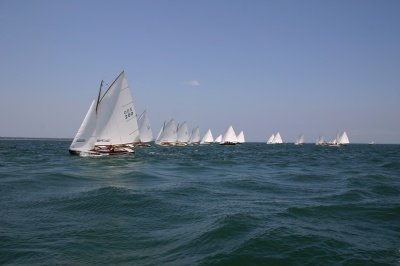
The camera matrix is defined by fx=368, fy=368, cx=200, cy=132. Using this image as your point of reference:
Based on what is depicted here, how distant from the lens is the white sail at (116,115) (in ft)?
156

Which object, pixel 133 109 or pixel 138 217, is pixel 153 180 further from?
pixel 133 109

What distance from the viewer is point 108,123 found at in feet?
158

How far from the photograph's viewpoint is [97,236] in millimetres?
12836

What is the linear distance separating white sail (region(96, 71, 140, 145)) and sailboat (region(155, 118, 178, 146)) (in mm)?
59472

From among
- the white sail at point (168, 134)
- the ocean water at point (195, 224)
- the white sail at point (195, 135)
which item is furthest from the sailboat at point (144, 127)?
the ocean water at point (195, 224)

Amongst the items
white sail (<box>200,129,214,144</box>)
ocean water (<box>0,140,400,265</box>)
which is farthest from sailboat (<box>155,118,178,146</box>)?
ocean water (<box>0,140,400,265</box>)

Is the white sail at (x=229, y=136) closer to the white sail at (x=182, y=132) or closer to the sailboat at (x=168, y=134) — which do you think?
the white sail at (x=182, y=132)

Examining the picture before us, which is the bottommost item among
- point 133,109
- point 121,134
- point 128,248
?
point 128,248

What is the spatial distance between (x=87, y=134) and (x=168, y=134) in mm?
64013

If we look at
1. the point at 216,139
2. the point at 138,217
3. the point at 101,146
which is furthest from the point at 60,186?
the point at 216,139

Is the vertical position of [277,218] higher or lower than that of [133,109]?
lower

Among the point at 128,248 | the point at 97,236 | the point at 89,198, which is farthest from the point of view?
the point at 89,198

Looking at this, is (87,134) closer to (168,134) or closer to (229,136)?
(168,134)

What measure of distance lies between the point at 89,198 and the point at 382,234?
13.7 metres
